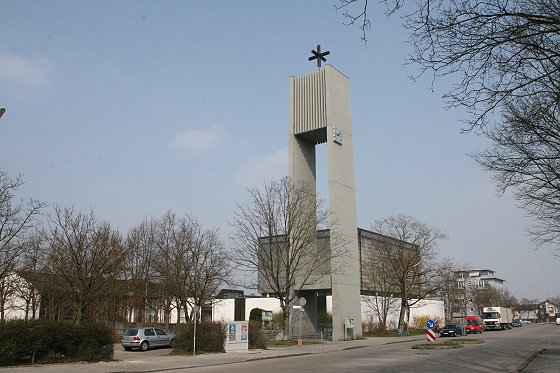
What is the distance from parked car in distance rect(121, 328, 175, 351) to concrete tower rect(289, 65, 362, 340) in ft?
47.2

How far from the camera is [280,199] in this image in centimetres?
4075

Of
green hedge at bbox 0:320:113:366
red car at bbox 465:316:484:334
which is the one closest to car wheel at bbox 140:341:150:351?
green hedge at bbox 0:320:113:366

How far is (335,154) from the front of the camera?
141ft

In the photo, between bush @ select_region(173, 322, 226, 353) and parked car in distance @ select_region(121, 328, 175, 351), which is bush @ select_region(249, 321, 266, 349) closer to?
bush @ select_region(173, 322, 226, 353)

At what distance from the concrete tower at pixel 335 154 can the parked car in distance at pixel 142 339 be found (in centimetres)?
1439

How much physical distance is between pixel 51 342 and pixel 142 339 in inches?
492

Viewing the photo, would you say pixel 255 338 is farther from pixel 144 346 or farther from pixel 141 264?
pixel 141 264

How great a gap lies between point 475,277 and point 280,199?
168473 millimetres

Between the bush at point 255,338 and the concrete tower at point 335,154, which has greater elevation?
the concrete tower at point 335,154

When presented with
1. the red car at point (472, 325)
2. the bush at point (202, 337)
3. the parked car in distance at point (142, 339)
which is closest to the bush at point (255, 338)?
the bush at point (202, 337)

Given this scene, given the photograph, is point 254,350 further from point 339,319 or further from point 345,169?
point 345,169

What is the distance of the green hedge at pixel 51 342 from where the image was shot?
18.7 m

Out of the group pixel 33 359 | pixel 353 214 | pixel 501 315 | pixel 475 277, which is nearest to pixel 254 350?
pixel 33 359

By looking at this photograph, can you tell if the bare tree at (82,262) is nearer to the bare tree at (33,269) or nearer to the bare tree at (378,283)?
the bare tree at (33,269)
